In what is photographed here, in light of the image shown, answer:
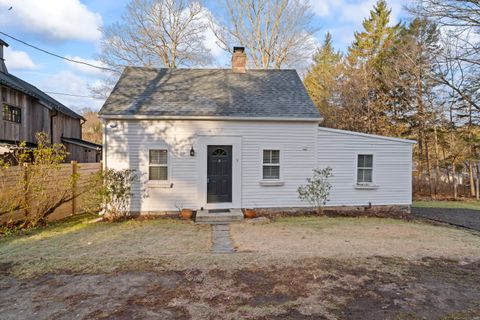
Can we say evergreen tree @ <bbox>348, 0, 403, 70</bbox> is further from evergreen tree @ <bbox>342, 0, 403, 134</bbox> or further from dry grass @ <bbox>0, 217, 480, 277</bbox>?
dry grass @ <bbox>0, 217, 480, 277</bbox>

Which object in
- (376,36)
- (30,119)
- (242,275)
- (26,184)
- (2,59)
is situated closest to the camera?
(242,275)

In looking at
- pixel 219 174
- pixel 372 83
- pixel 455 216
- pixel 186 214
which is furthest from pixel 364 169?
pixel 372 83

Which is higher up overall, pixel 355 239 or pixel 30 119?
pixel 30 119

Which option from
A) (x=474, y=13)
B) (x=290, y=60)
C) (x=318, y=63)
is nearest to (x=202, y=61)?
(x=290, y=60)

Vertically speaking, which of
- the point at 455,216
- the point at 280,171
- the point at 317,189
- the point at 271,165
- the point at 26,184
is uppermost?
the point at 271,165

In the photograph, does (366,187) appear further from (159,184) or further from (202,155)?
(159,184)

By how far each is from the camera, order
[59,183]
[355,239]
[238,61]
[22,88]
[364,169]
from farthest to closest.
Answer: [22,88] → [238,61] → [364,169] → [59,183] → [355,239]

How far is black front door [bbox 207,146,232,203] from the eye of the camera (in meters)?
10.3

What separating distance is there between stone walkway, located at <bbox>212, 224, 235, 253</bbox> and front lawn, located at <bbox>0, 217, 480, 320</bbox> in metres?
0.18

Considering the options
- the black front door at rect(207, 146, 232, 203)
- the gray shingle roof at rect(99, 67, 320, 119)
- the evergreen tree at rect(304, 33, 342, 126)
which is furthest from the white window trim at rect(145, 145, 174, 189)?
the evergreen tree at rect(304, 33, 342, 126)

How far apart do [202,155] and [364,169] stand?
5992 millimetres

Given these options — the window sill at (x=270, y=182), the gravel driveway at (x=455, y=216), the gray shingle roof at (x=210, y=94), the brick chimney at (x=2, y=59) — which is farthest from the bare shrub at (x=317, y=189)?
the brick chimney at (x=2, y=59)

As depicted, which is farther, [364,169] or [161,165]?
[364,169]

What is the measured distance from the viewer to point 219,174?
33.8 ft
